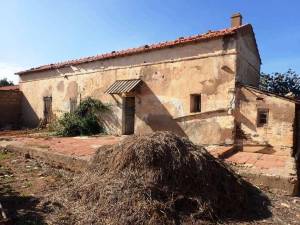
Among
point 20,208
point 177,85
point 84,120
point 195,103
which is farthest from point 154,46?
point 20,208

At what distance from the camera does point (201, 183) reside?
17.6ft

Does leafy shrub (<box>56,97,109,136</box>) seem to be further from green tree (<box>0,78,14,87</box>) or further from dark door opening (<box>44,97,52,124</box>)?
green tree (<box>0,78,14,87</box>)

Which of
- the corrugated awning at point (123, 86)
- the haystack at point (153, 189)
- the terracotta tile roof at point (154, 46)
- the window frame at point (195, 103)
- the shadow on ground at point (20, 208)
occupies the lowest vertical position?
the shadow on ground at point (20, 208)

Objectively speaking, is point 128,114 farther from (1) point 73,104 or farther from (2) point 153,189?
(2) point 153,189

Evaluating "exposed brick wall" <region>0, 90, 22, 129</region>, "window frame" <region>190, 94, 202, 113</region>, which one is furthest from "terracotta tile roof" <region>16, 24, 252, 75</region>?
"exposed brick wall" <region>0, 90, 22, 129</region>

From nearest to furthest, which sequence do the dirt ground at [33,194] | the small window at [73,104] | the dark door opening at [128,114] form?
the dirt ground at [33,194]
the dark door opening at [128,114]
the small window at [73,104]

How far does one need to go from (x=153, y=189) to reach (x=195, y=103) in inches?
249

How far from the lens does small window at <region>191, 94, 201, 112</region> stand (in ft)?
35.7

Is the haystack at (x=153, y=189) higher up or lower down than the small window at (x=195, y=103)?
lower down

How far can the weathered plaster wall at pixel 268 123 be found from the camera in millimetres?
8870

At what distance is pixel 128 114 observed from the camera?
1347 centimetres

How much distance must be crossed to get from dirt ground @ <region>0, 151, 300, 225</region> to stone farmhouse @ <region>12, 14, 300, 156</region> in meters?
3.40

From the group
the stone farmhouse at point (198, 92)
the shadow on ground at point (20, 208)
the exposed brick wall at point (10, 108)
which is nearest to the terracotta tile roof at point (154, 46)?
the stone farmhouse at point (198, 92)

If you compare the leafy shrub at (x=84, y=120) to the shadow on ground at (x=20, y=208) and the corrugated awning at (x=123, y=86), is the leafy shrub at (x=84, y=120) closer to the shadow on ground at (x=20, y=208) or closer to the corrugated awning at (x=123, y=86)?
the corrugated awning at (x=123, y=86)
